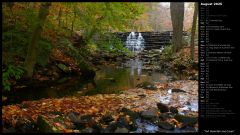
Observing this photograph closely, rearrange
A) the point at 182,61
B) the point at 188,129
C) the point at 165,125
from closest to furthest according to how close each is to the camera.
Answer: the point at 188,129, the point at 165,125, the point at 182,61

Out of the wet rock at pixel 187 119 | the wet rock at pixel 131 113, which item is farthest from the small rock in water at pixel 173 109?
the wet rock at pixel 131 113

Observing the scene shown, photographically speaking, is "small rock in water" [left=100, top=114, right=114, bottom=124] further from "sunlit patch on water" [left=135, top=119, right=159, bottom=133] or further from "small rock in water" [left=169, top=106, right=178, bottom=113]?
"small rock in water" [left=169, top=106, right=178, bottom=113]

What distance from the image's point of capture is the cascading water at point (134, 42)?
2922 centimetres

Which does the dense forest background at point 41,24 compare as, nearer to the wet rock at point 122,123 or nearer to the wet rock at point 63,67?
the wet rock at point 63,67

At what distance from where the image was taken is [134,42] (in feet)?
99.7

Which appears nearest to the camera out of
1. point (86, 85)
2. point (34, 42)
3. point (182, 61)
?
point (34, 42)

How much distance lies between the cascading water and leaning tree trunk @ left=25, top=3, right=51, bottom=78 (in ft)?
54.0

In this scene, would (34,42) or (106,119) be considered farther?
(34,42)

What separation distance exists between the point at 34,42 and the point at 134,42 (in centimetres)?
1935

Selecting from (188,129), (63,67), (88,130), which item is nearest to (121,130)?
(88,130)

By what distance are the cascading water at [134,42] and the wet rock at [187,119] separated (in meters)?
21.2

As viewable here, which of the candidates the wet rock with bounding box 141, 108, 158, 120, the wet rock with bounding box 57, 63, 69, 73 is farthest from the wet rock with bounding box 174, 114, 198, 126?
the wet rock with bounding box 57, 63, 69, 73

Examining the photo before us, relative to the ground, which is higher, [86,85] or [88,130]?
[86,85]

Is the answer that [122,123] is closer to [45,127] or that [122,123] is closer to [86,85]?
[45,127]
